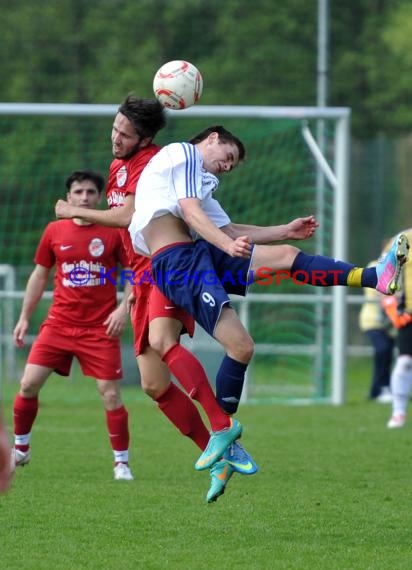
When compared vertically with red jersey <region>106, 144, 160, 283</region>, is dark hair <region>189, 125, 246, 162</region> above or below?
above

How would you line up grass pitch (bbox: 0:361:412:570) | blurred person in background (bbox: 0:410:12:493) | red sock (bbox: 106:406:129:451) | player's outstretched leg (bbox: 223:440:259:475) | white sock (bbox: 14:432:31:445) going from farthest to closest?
white sock (bbox: 14:432:31:445) → red sock (bbox: 106:406:129:451) → player's outstretched leg (bbox: 223:440:259:475) → grass pitch (bbox: 0:361:412:570) → blurred person in background (bbox: 0:410:12:493)

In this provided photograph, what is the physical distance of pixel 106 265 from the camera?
923cm

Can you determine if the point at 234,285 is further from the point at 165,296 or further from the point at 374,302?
the point at 374,302

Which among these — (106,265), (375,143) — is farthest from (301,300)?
(106,265)

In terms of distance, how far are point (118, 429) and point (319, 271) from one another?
263cm

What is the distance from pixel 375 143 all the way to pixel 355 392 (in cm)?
410

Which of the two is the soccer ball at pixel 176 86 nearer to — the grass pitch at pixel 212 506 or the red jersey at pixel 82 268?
the red jersey at pixel 82 268

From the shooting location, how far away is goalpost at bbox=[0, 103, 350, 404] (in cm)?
1484

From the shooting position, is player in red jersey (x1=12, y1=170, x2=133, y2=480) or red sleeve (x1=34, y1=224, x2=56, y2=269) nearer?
player in red jersey (x1=12, y1=170, x2=133, y2=480)

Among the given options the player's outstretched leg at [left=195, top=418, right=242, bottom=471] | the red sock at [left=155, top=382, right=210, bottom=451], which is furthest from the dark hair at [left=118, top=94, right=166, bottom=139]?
the player's outstretched leg at [left=195, top=418, right=242, bottom=471]

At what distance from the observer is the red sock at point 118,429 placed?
349 inches

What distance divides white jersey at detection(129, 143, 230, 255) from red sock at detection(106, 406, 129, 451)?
1985mm

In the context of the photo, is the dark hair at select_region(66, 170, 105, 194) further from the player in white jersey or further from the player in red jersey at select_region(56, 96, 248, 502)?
the player in white jersey

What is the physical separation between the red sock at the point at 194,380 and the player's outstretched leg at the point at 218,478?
0.21 metres
